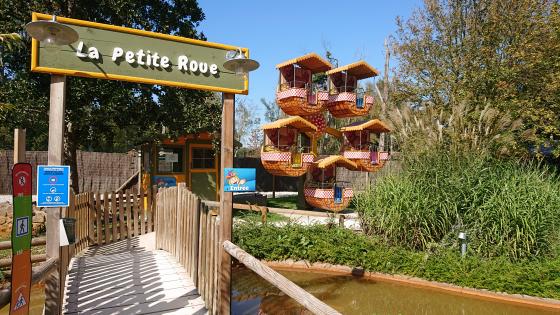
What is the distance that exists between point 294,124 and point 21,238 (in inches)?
388

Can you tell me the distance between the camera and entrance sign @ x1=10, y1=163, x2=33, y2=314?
6.73 feet

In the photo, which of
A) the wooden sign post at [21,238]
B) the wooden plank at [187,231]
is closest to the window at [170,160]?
the wooden plank at [187,231]

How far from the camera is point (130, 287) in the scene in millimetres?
4281

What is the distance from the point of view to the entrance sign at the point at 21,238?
6.73 feet

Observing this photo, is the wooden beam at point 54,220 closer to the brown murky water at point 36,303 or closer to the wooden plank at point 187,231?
the wooden plank at point 187,231

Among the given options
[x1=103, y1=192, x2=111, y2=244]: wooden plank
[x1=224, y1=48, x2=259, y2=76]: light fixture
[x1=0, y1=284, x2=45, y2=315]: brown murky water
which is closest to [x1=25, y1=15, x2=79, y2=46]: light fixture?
[x1=224, y1=48, x2=259, y2=76]: light fixture

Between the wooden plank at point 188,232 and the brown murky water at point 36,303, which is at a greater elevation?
the wooden plank at point 188,232

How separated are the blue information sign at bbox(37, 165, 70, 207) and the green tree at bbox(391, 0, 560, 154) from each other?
1053cm

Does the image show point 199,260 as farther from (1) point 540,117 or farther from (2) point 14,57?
(1) point 540,117

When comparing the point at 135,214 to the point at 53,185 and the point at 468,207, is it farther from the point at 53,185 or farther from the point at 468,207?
the point at 468,207

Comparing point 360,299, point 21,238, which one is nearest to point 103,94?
point 360,299

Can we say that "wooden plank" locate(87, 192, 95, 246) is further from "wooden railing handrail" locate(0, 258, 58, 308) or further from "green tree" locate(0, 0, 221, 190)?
"wooden railing handrail" locate(0, 258, 58, 308)

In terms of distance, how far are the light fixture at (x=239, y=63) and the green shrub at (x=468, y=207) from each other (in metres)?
3.86

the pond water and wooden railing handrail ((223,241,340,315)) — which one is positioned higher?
wooden railing handrail ((223,241,340,315))
